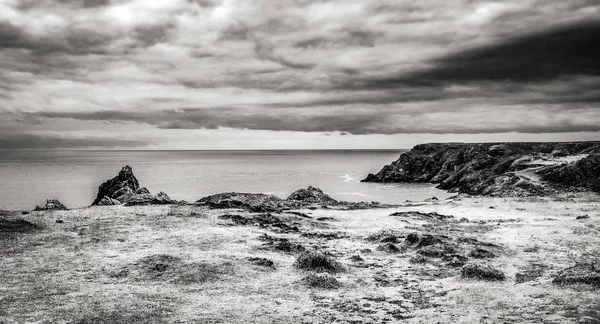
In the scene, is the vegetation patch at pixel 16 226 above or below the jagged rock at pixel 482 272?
above

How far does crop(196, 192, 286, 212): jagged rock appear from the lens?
37.5 metres

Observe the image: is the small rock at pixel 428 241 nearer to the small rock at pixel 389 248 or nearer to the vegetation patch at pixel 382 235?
the small rock at pixel 389 248

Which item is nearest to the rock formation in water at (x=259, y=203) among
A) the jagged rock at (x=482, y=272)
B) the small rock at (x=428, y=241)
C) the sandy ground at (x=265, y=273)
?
the sandy ground at (x=265, y=273)

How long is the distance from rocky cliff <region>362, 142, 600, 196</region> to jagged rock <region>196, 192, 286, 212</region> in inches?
1261

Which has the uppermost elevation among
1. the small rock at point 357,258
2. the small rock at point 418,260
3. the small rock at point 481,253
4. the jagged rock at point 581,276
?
the jagged rock at point 581,276

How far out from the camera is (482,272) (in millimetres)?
18031

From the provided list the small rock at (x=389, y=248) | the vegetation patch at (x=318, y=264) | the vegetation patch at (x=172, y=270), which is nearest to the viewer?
the vegetation patch at (x=172, y=270)

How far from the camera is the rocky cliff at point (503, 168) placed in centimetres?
5844

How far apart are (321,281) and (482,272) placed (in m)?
6.72

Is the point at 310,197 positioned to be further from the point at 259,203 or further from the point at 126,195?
the point at 126,195

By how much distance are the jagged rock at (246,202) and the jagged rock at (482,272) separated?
2086 centimetres

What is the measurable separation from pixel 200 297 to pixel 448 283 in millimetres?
9750

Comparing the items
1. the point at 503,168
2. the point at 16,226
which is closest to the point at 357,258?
the point at 16,226

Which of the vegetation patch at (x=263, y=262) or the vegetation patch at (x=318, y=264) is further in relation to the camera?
the vegetation patch at (x=263, y=262)
